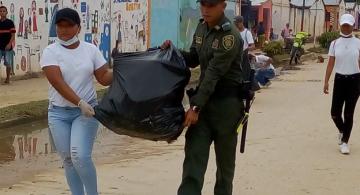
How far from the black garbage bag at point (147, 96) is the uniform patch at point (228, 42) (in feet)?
1.19

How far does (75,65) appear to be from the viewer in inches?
204

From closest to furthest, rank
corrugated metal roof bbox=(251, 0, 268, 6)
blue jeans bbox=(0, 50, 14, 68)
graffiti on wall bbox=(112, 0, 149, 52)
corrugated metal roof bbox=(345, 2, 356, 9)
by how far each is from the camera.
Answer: blue jeans bbox=(0, 50, 14, 68) → graffiti on wall bbox=(112, 0, 149, 52) → corrugated metal roof bbox=(251, 0, 268, 6) → corrugated metal roof bbox=(345, 2, 356, 9)

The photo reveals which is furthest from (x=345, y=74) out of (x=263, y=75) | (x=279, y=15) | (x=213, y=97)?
(x=279, y=15)

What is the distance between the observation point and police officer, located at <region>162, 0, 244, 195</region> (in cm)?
496

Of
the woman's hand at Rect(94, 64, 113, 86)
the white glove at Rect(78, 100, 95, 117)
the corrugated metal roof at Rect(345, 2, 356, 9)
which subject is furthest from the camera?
the corrugated metal roof at Rect(345, 2, 356, 9)

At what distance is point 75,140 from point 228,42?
1.34m

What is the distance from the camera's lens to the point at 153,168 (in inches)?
299

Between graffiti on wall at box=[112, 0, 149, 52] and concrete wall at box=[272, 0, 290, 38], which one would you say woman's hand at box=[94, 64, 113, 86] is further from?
concrete wall at box=[272, 0, 290, 38]

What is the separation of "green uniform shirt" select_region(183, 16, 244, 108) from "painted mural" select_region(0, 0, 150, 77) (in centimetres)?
853

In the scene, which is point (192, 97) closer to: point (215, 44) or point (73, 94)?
point (215, 44)

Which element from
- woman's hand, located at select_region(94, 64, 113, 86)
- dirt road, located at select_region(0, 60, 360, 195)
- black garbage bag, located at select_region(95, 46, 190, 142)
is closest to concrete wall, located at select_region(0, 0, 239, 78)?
dirt road, located at select_region(0, 60, 360, 195)

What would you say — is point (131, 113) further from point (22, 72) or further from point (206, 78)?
point (22, 72)

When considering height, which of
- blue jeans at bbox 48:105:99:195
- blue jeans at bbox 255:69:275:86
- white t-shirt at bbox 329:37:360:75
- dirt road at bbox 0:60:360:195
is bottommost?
dirt road at bbox 0:60:360:195

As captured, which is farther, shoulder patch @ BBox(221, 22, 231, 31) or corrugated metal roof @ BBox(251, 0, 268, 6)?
corrugated metal roof @ BBox(251, 0, 268, 6)
